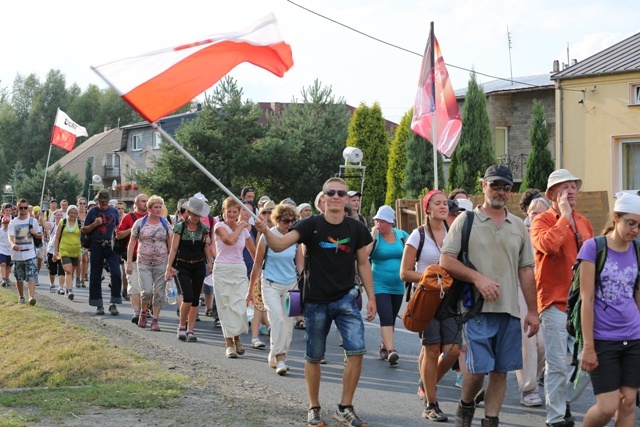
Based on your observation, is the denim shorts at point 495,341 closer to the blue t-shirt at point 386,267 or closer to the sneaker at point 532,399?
the sneaker at point 532,399

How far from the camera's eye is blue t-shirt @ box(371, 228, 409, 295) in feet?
34.4

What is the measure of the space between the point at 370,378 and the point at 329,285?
2683 mm

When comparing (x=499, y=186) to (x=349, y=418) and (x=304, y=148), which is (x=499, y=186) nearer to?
(x=349, y=418)

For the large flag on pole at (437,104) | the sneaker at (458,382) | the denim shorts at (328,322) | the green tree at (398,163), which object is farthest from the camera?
the green tree at (398,163)

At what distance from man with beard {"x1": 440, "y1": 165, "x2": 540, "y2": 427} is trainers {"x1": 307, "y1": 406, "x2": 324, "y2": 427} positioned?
→ 1.24 metres

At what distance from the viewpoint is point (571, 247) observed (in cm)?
751

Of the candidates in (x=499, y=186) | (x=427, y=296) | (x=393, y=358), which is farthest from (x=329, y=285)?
(x=393, y=358)

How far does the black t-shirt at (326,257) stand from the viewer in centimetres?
760

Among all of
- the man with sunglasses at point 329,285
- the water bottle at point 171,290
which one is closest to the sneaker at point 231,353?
the water bottle at point 171,290

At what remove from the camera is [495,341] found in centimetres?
664

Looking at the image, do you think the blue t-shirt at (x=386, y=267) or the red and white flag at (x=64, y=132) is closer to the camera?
the blue t-shirt at (x=386, y=267)

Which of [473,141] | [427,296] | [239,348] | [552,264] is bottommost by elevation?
[239,348]

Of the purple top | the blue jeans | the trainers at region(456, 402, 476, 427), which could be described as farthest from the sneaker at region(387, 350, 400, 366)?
the blue jeans

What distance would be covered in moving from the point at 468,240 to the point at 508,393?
3014 millimetres
